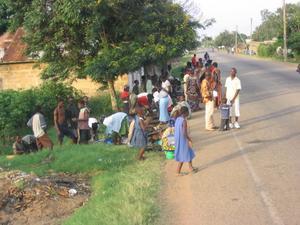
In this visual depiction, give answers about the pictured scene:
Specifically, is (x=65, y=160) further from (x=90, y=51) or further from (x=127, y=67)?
(x=90, y=51)

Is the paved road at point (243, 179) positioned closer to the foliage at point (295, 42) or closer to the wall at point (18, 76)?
the wall at point (18, 76)

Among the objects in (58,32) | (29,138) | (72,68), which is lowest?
(29,138)

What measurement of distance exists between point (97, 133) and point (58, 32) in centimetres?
418

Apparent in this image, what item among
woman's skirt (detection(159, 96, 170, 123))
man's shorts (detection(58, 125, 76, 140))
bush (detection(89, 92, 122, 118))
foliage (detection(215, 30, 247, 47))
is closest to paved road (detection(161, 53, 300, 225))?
woman's skirt (detection(159, 96, 170, 123))

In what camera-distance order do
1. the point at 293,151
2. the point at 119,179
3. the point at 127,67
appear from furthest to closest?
the point at 127,67 < the point at 293,151 < the point at 119,179

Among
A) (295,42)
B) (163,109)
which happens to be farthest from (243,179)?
(295,42)

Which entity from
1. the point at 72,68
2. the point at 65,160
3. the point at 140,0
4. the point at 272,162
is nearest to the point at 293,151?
the point at 272,162

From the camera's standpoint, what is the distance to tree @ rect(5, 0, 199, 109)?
17797mm

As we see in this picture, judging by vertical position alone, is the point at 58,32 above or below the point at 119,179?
above

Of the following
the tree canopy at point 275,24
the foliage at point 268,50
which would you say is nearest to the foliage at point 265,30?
the tree canopy at point 275,24

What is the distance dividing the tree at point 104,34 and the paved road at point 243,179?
3.44 meters

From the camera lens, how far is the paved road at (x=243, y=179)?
24.7ft

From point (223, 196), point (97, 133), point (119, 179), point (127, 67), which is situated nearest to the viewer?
point (223, 196)

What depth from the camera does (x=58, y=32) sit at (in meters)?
18.5
